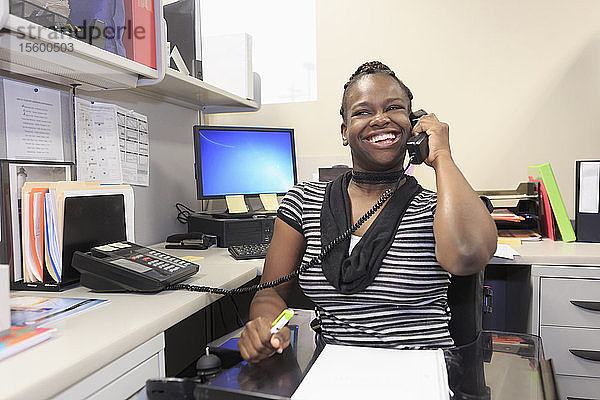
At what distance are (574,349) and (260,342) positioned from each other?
3.61ft

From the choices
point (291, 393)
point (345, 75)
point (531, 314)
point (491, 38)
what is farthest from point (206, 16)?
point (291, 393)

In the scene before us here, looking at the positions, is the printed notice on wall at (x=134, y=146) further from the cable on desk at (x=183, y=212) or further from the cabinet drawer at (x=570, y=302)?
the cabinet drawer at (x=570, y=302)

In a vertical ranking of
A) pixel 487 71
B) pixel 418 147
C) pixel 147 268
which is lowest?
pixel 147 268

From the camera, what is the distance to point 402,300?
1.02 m

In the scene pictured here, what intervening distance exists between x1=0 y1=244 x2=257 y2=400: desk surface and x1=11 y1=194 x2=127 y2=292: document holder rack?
0.10 ft

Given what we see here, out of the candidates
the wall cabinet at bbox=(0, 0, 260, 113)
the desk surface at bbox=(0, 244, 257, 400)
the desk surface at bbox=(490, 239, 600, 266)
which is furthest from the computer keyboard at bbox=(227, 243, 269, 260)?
the desk surface at bbox=(490, 239, 600, 266)

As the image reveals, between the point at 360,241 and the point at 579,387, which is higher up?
the point at 360,241

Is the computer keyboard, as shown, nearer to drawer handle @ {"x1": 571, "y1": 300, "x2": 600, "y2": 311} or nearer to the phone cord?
the phone cord

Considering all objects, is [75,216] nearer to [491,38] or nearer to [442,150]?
[442,150]

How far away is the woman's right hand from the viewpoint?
859 mm

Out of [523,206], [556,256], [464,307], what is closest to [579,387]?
[556,256]

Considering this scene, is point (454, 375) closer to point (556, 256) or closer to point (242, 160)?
point (556, 256)

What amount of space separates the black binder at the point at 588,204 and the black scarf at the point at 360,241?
3.26 feet

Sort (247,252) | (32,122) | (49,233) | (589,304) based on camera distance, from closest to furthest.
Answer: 1. (49,233)
2. (32,122)
3. (589,304)
4. (247,252)
